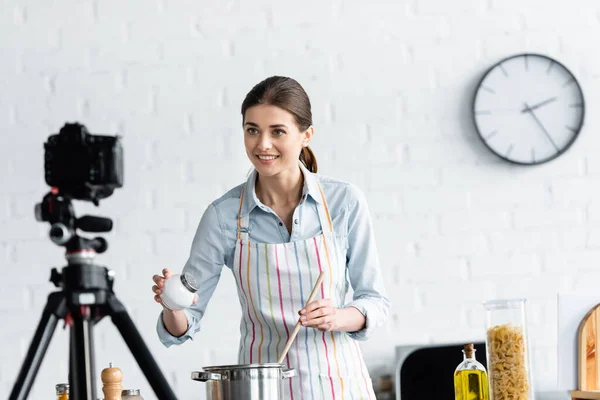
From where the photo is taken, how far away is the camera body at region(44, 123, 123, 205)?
4.21 ft

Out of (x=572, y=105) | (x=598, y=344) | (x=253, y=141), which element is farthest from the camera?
(x=572, y=105)

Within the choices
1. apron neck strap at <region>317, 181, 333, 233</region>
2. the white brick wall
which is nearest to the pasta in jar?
apron neck strap at <region>317, 181, 333, 233</region>

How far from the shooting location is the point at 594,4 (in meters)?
3.28

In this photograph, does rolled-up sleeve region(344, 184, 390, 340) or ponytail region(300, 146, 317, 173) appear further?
ponytail region(300, 146, 317, 173)

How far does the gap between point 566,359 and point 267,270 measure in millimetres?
746

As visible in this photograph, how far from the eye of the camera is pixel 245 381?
1549mm

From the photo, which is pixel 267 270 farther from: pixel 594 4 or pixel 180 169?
pixel 594 4

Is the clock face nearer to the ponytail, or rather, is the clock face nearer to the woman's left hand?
the ponytail

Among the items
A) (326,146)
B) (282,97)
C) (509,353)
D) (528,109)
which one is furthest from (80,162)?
(528,109)

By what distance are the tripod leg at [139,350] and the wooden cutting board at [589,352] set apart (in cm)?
98

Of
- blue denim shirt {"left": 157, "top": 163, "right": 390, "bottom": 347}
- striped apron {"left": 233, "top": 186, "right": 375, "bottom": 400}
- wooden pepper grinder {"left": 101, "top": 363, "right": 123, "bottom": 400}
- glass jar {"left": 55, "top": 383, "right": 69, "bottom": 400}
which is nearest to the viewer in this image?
wooden pepper grinder {"left": 101, "top": 363, "right": 123, "bottom": 400}

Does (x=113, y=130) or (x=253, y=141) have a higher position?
(x=113, y=130)

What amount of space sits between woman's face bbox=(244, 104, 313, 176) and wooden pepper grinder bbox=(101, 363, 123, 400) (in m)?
0.75

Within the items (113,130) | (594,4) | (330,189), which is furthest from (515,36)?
(113,130)
